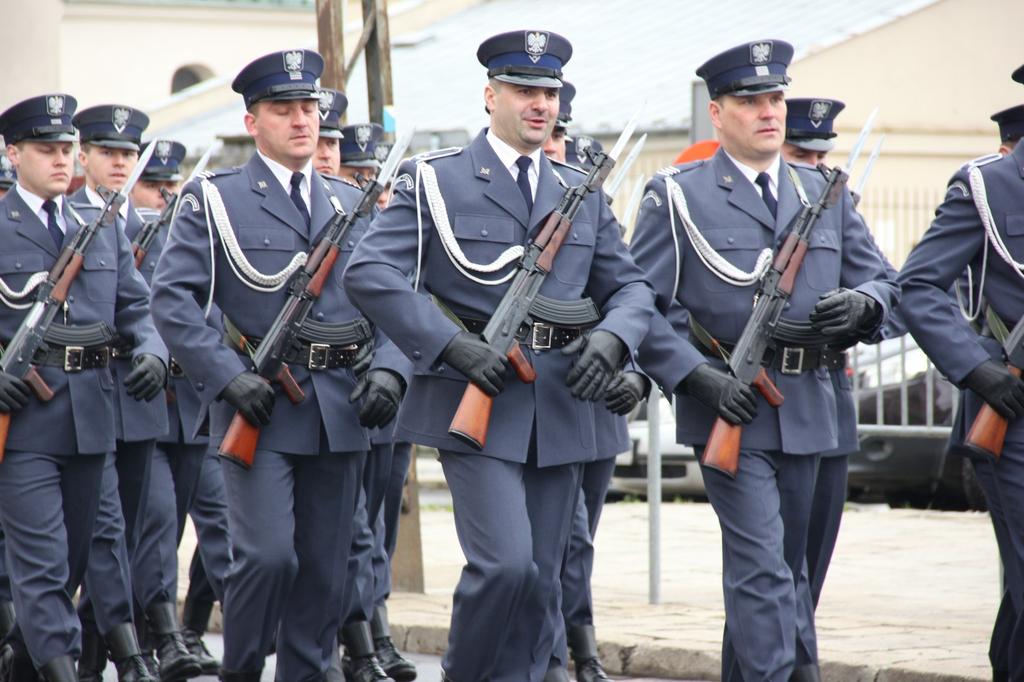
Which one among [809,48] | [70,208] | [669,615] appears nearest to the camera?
[70,208]

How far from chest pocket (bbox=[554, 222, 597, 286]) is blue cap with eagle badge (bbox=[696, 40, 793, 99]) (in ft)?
2.54

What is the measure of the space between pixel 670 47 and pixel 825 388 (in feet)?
65.2

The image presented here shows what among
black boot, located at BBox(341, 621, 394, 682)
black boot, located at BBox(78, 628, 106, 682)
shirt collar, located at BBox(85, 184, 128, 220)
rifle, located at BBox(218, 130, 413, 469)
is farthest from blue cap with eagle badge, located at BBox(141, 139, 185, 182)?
rifle, located at BBox(218, 130, 413, 469)

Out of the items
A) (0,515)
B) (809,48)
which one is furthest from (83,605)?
(809,48)

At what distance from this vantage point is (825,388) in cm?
707

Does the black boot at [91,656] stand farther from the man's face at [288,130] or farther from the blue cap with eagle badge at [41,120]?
the man's face at [288,130]

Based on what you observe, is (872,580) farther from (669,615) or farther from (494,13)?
(494,13)

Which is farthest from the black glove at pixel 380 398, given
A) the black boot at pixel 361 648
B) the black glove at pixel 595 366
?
the black boot at pixel 361 648

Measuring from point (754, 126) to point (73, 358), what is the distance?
Result: 2.92m

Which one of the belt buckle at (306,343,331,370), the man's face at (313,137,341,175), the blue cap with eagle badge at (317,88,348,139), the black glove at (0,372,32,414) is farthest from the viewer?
the man's face at (313,137,341,175)

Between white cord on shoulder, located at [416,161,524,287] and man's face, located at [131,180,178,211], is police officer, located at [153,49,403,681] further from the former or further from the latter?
man's face, located at [131,180,178,211]

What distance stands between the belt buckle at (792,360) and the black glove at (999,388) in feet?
1.91

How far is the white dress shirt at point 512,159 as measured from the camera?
6.80m

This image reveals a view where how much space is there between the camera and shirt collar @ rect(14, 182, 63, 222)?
8.22 metres
